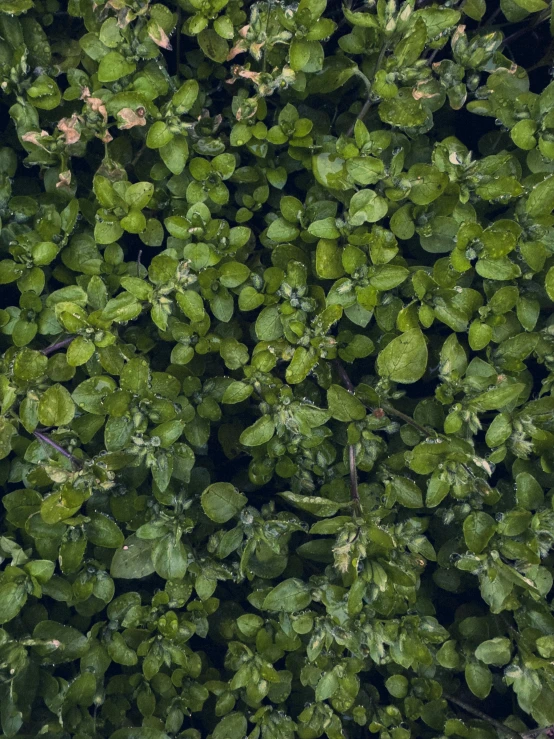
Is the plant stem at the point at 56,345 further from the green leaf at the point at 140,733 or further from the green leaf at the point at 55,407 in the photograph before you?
the green leaf at the point at 140,733

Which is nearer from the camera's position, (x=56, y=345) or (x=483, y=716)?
(x=56, y=345)

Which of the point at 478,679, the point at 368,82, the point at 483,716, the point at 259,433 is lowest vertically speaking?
the point at 483,716

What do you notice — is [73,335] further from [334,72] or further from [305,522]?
[334,72]

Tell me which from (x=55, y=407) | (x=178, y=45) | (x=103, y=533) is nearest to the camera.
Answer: (x=55, y=407)

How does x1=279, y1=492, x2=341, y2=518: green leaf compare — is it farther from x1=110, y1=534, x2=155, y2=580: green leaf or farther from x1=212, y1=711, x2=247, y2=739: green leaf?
x1=212, y1=711, x2=247, y2=739: green leaf

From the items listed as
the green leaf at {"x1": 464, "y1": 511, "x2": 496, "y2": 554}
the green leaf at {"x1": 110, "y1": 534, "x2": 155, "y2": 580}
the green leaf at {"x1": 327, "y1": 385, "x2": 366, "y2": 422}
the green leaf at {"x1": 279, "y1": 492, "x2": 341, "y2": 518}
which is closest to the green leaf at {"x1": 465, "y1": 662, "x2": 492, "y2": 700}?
the green leaf at {"x1": 464, "y1": 511, "x2": 496, "y2": 554}

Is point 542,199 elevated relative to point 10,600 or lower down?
elevated

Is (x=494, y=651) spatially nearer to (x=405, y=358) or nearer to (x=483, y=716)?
(x=483, y=716)

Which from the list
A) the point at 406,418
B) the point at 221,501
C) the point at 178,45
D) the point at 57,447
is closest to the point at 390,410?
the point at 406,418

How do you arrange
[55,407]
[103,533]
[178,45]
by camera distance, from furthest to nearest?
[178,45]
[103,533]
[55,407]
